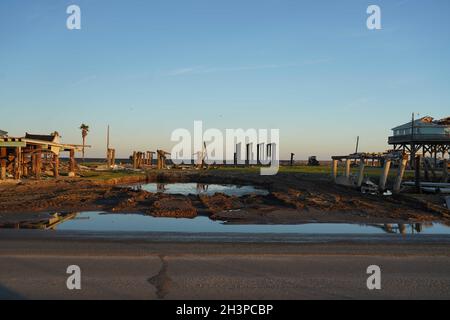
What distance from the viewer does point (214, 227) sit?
1559 cm

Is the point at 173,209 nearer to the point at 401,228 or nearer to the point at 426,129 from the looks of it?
the point at 401,228

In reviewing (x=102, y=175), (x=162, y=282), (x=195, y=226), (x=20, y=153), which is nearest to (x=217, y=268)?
(x=162, y=282)

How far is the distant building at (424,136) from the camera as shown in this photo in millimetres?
43250

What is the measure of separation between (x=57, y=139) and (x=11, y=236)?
35050 millimetres

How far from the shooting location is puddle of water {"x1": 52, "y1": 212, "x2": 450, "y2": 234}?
581 inches

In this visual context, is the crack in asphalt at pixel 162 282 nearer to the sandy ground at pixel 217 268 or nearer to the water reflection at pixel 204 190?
the sandy ground at pixel 217 268

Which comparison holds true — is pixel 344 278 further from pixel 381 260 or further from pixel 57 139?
pixel 57 139

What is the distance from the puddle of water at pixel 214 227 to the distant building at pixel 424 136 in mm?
29980

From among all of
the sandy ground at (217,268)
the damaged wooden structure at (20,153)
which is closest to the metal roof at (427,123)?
the sandy ground at (217,268)

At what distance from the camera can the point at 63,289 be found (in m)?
6.95

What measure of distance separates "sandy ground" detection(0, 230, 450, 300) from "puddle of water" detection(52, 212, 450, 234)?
2659 millimetres

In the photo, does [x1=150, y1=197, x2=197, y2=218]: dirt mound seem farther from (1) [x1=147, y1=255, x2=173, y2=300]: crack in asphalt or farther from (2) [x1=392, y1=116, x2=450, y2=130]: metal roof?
(2) [x1=392, y1=116, x2=450, y2=130]: metal roof

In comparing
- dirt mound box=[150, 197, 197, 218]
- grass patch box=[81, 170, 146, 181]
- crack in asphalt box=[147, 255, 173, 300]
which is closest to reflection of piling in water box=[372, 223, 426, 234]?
dirt mound box=[150, 197, 197, 218]
